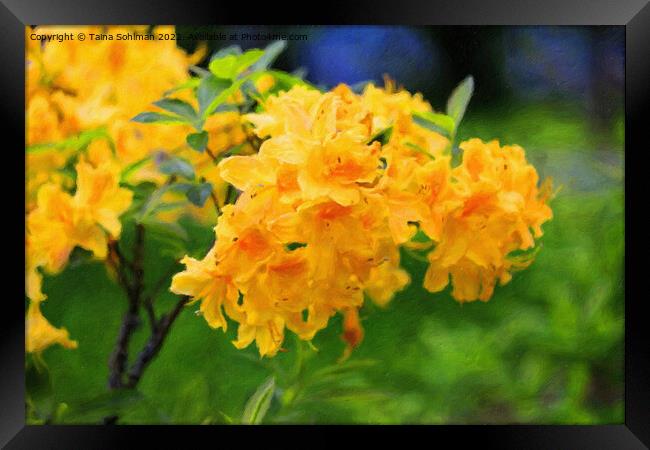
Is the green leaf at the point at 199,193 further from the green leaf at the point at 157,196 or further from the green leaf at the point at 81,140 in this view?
the green leaf at the point at 81,140

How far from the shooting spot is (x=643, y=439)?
5.45 ft

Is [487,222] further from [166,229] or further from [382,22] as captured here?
[166,229]

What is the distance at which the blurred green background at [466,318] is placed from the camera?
162 cm

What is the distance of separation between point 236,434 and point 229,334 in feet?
0.78

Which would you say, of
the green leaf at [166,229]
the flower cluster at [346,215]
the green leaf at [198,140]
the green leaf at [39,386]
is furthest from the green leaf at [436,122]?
the green leaf at [39,386]

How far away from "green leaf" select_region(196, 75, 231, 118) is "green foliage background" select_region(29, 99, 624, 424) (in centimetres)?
36

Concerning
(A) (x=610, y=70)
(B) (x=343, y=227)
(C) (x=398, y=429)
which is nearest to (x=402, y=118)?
(B) (x=343, y=227)

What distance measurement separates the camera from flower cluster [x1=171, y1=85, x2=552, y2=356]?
Result: 131 centimetres

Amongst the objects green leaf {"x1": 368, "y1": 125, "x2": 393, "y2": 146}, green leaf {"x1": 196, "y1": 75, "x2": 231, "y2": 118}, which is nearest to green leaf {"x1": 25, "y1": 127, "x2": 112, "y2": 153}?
green leaf {"x1": 196, "y1": 75, "x2": 231, "y2": 118}

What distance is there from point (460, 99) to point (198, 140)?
60 cm

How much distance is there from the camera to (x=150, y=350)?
1635 millimetres

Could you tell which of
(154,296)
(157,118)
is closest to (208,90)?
(157,118)

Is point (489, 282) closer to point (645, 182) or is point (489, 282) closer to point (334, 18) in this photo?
point (645, 182)

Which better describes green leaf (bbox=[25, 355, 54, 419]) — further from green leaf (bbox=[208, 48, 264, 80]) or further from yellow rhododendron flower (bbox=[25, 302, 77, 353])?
green leaf (bbox=[208, 48, 264, 80])
